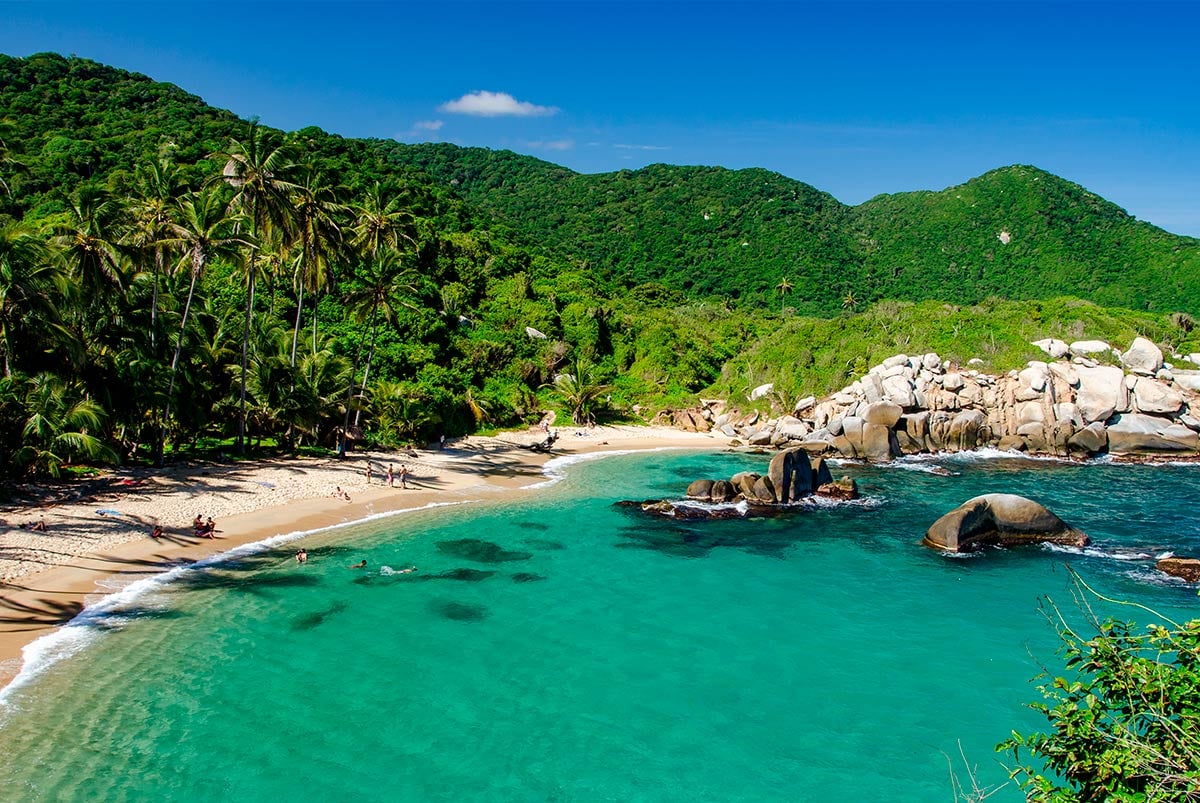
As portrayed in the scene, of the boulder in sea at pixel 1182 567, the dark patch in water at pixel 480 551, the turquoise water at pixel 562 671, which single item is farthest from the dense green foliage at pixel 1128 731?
the boulder in sea at pixel 1182 567

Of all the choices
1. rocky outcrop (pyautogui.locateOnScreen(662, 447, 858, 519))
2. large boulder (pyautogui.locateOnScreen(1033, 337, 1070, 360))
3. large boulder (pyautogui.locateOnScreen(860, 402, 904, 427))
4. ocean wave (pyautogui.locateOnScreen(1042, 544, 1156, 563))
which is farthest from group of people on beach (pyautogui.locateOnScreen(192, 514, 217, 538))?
large boulder (pyautogui.locateOnScreen(1033, 337, 1070, 360))

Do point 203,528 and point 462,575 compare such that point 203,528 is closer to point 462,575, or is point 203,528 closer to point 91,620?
point 91,620

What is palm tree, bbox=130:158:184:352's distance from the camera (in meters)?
29.8

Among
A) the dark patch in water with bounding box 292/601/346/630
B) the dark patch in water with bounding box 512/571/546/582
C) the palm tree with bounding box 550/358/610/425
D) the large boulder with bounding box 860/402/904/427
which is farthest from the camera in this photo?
the palm tree with bounding box 550/358/610/425

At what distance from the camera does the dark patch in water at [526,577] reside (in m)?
23.6

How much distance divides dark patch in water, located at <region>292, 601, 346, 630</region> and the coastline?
19.2 feet

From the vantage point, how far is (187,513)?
26312mm

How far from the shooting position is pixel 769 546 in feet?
92.0

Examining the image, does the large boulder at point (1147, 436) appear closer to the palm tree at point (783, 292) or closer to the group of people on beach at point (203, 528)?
the group of people on beach at point (203, 528)

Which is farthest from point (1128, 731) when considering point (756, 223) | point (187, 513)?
point (756, 223)

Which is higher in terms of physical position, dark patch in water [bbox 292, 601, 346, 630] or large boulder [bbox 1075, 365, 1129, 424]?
large boulder [bbox 1075, 365, 1129, 424]

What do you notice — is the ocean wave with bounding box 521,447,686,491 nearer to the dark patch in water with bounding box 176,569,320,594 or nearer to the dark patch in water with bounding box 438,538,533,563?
the dark patch in water with bounding box 438,538,533,563

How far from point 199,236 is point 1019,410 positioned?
5403cm

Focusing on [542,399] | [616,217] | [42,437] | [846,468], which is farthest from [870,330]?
[616,217]
